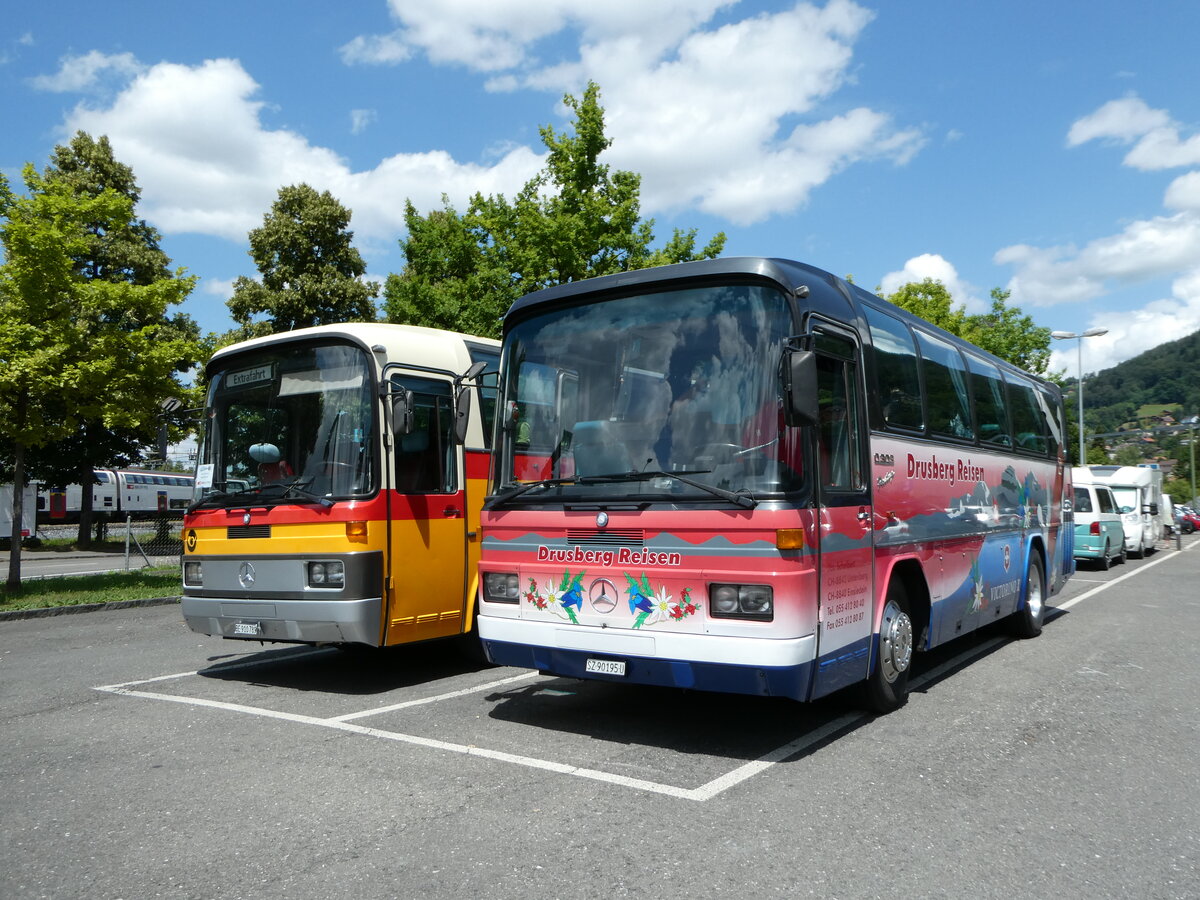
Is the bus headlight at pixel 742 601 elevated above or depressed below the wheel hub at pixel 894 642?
above

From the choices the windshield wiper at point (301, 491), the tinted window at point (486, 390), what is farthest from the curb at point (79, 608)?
the tinted window at point (486, 390)

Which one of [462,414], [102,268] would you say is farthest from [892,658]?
[102,268]

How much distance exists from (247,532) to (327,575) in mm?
1036

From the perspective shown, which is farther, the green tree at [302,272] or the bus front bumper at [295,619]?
the green tree at [302,272]

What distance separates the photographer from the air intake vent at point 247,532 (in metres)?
8.11

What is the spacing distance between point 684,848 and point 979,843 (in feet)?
4.53

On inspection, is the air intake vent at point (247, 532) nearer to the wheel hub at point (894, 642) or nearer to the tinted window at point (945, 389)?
the wheel hub at point (894, 642)

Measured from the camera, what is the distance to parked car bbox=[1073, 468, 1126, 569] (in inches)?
867

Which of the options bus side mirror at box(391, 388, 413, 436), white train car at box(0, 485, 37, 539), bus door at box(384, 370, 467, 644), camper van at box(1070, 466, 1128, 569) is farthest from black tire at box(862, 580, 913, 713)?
white train car at box(0, 485, 37, 539)

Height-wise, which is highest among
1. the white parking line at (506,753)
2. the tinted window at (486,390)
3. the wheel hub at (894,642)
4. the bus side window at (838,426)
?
the tinted window at (486,390)

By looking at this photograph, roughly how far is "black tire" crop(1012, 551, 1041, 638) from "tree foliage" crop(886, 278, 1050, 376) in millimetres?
28207

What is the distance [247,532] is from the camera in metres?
8.25

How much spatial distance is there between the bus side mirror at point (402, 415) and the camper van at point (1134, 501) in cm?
2460

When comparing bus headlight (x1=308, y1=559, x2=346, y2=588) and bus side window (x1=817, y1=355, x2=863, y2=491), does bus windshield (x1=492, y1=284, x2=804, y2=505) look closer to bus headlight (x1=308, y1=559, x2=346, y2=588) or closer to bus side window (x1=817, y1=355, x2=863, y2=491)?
bus side window (x1=817, y1=355, x2=863, y2=491)
